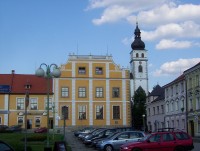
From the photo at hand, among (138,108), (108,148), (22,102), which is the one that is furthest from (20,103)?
(108,148)

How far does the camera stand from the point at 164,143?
23.9 meters

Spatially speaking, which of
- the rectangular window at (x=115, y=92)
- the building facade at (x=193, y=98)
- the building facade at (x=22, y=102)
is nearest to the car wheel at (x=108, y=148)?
the building facade at (x=193, y=98)

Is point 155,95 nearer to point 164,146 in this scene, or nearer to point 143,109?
point 143,109

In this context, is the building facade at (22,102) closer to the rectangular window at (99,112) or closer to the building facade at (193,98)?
the rectangular window at (99,112)

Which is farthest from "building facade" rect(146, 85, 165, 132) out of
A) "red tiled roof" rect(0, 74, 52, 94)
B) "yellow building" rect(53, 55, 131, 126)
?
"red tiled roof" rect(0, 74, 52, 94)

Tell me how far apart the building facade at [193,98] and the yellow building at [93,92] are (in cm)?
2221

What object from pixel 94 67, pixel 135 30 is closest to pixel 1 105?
pixel 94 67

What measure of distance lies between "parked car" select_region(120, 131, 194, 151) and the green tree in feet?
244

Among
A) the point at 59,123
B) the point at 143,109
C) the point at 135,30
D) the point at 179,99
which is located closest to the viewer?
the point at 179,99

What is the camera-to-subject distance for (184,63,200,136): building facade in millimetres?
52531

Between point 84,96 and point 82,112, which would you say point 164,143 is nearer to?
point 82,112

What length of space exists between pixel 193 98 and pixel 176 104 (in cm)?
786

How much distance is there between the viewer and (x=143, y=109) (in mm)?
103438

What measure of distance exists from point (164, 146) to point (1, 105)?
56612mm
